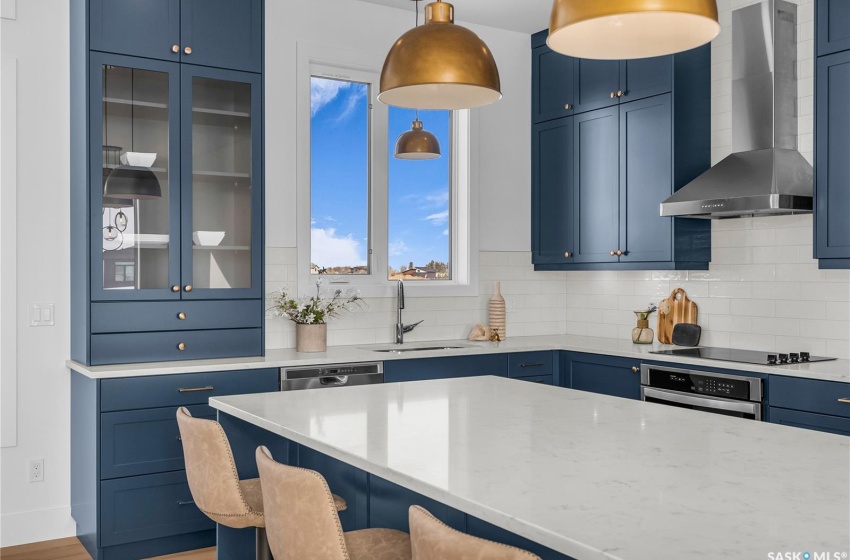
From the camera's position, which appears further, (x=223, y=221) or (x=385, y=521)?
(x=223, y=221)

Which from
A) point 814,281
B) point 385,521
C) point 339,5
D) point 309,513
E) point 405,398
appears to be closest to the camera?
point 309,513

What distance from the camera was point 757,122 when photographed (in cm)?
448

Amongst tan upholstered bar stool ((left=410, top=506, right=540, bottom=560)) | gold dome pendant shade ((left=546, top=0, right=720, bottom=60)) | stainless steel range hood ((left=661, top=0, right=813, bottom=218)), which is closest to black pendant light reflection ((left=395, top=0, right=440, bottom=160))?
stainless steel range hood ((left=661, top=0, right=813, bottom=218))

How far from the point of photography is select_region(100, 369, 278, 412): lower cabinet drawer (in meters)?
3.85

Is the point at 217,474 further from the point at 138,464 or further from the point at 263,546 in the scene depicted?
the point at 138,464

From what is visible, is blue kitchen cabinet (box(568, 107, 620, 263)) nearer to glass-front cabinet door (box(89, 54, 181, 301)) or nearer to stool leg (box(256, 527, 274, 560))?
glass-front cabinet door (box(89, 54, 181, 301))

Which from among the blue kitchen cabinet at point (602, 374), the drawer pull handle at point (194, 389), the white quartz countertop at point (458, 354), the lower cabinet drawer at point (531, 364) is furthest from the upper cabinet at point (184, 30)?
the blue kitchen cabinet at point (602, 374)

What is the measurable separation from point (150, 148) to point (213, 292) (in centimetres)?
80

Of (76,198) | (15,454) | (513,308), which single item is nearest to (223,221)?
(76,198)

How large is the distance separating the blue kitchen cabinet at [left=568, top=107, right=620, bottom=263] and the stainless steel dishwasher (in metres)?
1.73

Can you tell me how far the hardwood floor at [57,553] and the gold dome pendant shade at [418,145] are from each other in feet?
8.10

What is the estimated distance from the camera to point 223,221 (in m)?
4.35

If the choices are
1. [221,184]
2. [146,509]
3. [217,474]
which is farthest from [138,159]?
[217,474]

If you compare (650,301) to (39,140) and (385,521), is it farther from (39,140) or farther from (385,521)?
(39,140)
